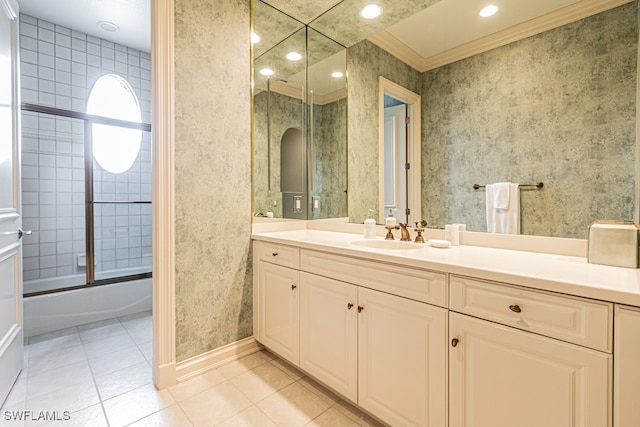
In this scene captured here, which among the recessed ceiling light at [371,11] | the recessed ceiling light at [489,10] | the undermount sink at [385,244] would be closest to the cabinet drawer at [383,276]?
the undermount sink at [385,244]

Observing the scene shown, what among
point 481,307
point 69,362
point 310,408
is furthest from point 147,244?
point 481,307

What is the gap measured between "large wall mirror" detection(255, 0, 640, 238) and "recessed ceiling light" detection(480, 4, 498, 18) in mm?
29

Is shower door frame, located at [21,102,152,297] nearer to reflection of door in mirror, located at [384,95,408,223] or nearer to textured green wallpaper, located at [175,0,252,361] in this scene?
textured green wallpaper, located at [175,0,252,361]

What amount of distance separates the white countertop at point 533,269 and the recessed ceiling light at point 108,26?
306 centimetres

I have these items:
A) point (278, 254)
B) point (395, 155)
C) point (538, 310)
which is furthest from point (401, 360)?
point (395, 155)

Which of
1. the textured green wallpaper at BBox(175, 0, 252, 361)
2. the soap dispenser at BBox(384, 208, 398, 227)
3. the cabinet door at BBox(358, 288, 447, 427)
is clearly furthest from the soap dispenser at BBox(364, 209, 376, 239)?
the textured green wallpaper at BBox(175, 0, 252, 361)

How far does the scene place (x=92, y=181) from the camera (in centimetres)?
300

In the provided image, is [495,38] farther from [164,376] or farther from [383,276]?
[164,376]

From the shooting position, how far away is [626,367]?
76 centimetres

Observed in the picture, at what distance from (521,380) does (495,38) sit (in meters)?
1.49

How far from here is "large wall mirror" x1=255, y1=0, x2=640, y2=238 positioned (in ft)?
3.77

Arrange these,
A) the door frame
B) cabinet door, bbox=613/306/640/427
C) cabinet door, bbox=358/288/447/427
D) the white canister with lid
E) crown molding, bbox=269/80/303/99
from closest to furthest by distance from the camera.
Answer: cabinet door, bbox=613/306/640/427
cabinet door, bbox=358/288/447/427
the white canister with lid
the door frame
crown molding, bbox=269/80/303/99

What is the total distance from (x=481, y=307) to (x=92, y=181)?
11.7ft

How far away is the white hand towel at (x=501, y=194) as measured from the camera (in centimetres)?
142
